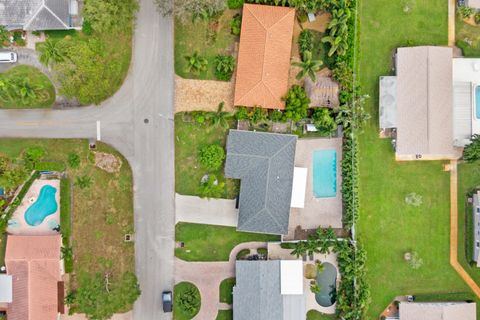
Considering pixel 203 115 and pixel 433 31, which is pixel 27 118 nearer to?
pixel 203 115

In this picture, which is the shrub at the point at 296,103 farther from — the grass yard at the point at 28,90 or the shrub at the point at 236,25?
the grass yard at the point at 28,90

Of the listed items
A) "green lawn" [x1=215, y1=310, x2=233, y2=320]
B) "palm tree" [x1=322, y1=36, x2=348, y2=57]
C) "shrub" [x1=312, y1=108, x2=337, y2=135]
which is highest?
"palm tree" [x1=322, y1=36, x2=348, y2=57]

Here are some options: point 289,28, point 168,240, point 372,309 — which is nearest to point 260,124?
point 289,28

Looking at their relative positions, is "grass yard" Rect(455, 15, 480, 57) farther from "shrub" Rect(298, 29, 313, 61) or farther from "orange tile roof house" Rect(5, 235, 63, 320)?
"orange tile roof house" Rect(5, 235, 63, 320)

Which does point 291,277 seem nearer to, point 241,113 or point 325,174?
point 325,174

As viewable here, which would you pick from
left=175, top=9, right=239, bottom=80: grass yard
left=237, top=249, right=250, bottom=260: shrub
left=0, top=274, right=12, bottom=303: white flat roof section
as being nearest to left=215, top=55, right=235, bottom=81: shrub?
left=175, top=9, right=239, bottom=80: grass yard

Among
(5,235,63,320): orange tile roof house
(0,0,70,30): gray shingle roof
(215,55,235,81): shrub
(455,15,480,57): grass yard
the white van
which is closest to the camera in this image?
(5,235,63,320): orange tile roof house
